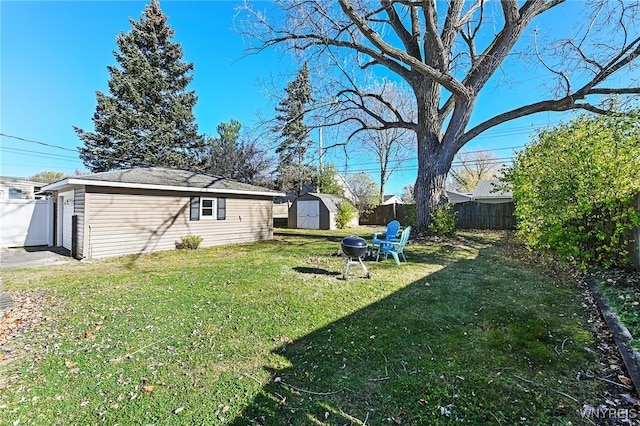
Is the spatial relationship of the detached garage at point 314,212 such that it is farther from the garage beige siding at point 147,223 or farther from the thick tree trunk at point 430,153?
the thick tree trunk at point 430,153

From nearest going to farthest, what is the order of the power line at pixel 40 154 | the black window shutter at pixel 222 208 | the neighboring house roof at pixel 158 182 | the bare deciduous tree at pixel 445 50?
the bare deciduous tree at pixel 445 50 → the neighboring house roof at pixel 158 182 → the black window shutter at pixel 222 208 → the power line at pixel 40 154

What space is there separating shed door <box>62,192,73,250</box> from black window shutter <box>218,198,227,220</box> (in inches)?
177

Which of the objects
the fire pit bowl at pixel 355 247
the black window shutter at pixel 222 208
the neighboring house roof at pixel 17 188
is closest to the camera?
the fire pit bowl at pixel 355 247

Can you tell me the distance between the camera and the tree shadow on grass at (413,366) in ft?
6.75

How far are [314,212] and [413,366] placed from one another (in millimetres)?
16043

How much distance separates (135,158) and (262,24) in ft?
48.3

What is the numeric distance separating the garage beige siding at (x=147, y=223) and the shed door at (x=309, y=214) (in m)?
7.04

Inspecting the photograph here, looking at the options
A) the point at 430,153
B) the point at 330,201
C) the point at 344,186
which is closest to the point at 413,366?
the point at 430,153

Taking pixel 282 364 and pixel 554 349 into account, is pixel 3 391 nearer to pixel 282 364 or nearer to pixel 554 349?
pixel 282 364

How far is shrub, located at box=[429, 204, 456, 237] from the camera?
1034cm

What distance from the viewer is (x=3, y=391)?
234 cm

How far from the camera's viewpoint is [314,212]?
1855cm

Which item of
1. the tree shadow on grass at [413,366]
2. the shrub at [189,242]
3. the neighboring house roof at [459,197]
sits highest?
the neighboring house roof at [459,197]

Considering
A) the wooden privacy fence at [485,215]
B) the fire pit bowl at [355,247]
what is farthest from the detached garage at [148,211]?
the wooden privacy fence at [485,215]
